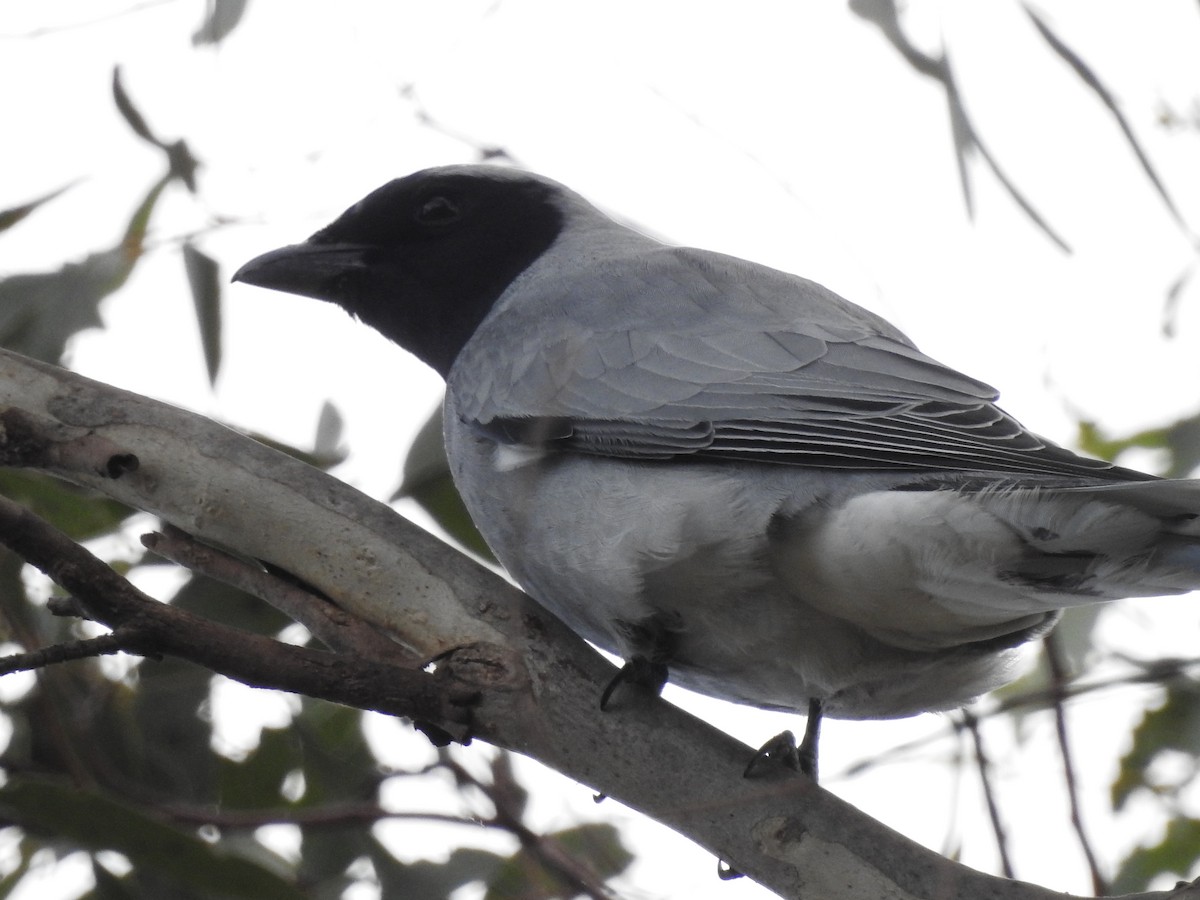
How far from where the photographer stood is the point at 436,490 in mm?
3699

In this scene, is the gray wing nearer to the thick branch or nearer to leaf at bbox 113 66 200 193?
the thick branch

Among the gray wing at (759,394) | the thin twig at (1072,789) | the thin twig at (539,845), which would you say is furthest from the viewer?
the thin twig at (539,845)

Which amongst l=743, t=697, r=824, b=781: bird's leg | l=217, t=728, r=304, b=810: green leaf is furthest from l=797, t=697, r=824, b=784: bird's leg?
l=217, t=728, r=304, b=810: green leaf

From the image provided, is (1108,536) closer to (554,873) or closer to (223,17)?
(554,873)

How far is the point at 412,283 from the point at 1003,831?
2183 mm

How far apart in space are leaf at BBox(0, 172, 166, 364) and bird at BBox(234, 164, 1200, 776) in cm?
97

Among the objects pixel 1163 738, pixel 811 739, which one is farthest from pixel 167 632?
pixel 1163 738

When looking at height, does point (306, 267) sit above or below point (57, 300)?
above

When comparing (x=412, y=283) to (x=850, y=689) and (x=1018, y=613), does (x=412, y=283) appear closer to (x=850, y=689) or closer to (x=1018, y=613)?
(x=850, y=689)

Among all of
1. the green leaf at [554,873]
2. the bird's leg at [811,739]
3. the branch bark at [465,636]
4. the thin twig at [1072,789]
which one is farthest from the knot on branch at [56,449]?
the thin twig at [1072,789]

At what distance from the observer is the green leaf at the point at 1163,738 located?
3.51 m

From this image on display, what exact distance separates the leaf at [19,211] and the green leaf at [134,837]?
1649 mm

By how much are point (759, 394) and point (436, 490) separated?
3.56ft

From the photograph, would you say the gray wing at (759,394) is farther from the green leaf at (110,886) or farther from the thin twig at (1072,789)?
the green leaf at (110,886)
